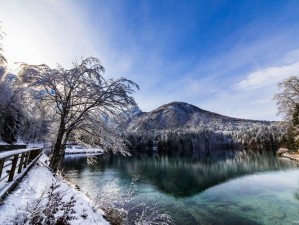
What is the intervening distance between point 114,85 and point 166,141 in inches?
5268

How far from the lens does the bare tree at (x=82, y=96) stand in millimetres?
14242

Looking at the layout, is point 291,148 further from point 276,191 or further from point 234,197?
point 234,197

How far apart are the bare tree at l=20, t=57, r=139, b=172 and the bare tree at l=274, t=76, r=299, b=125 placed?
30490 millimetres

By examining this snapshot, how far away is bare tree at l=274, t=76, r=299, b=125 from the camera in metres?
34.8

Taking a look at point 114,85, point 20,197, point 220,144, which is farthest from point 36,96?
point 220,144

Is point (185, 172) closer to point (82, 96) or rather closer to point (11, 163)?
point (82, 96)

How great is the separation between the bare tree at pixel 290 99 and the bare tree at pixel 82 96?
30490 millimetres

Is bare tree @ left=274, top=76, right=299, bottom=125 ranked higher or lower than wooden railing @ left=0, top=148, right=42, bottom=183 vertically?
higher

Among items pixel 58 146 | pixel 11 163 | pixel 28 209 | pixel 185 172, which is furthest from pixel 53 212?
pixel 185 172

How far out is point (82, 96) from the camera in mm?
14828

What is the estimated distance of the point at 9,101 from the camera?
3688cm

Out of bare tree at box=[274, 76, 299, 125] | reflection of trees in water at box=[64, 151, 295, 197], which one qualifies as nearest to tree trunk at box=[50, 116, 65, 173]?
reflection of trees in water at box=[64, 151, 295, 197]

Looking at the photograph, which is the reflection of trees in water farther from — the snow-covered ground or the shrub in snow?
the shrub in snow

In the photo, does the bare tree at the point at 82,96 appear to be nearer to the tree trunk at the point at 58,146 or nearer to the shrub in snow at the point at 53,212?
the tree trunk at the point at 58,146
